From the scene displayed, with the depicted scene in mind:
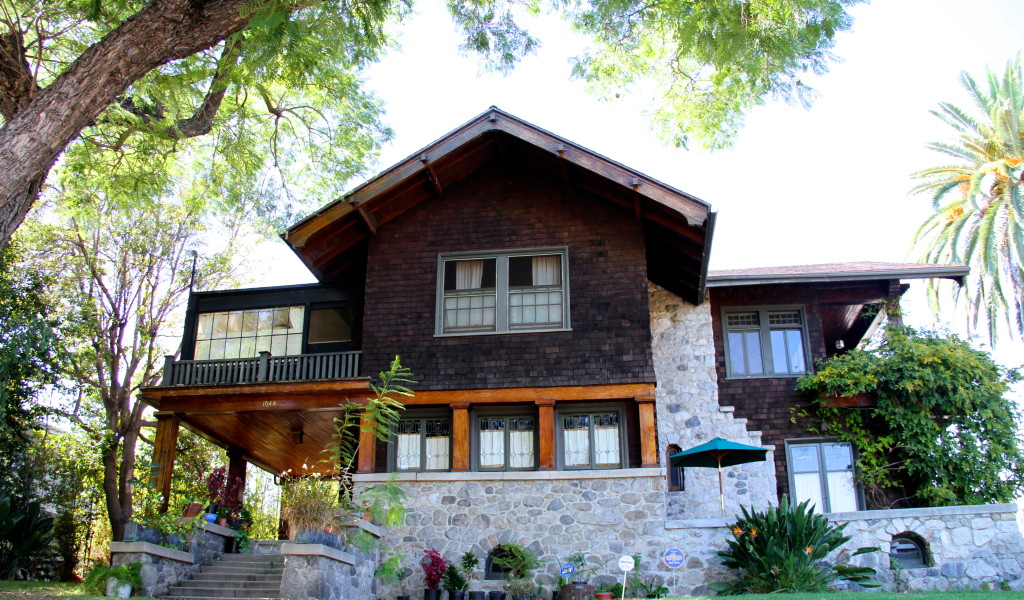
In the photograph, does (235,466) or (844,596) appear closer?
(844,596)

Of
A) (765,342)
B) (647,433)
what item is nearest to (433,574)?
(647,433)

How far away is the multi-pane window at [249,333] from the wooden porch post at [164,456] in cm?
177

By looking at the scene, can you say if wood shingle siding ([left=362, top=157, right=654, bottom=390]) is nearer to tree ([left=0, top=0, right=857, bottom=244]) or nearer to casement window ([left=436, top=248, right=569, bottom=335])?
casement window ([left=436, top=248, right=569, bottom=335])

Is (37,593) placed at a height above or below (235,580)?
below

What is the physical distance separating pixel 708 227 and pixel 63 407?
15464mm

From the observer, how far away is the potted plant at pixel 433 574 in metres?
12.3

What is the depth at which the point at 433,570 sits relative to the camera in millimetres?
12555

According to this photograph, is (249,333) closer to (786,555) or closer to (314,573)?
(314,573)

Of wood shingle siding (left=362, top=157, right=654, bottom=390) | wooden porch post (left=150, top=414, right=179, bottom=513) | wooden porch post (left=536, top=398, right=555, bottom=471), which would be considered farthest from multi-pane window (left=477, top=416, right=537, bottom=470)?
wooden porch post (left=150, top=414, right=179, bottom=513)

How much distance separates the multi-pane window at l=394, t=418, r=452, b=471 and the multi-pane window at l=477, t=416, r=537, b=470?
613mm

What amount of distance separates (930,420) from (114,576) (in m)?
13.0

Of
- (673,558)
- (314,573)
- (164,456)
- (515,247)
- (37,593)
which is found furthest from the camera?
(515,247)

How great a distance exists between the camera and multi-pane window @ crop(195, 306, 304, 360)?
16.6 m

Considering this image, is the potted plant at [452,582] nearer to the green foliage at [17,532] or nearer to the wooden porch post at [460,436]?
the wooden porch post at [460,436]
